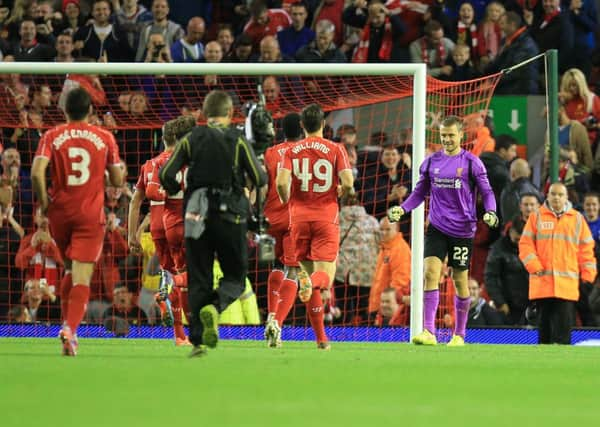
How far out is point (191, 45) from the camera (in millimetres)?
20125

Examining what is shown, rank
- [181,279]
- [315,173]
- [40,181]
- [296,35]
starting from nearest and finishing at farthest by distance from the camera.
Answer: [40,181] → [315,173] → [181,279] → [296,35]

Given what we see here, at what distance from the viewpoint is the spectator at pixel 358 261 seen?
1702cm

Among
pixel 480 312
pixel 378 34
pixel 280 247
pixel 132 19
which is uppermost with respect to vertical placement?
pixel 132 19

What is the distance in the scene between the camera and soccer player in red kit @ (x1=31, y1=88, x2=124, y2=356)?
1055 cm

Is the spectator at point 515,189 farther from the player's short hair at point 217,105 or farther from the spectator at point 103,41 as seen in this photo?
the player's short hair at point 217,105

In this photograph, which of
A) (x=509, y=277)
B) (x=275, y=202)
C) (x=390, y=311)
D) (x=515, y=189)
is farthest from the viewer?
(x=515, y=189)

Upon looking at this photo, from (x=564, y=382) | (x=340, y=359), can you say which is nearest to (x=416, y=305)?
(x=340, y=359)

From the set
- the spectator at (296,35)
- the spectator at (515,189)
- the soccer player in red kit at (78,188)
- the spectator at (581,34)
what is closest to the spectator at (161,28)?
the spectator at (296,35)

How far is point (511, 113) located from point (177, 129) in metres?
7.45

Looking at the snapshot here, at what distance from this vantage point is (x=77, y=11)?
2120 cm

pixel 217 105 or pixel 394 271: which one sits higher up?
pixel 217 105

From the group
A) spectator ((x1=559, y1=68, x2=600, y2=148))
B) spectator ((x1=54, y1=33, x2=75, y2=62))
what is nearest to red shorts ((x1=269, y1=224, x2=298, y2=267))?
spectator ((x1=559, y1=68, x2=600, y2=148))

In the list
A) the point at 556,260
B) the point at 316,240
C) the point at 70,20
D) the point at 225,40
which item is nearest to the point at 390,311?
the point at 556,260

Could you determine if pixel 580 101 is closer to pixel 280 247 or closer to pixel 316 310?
pixel 280 247
